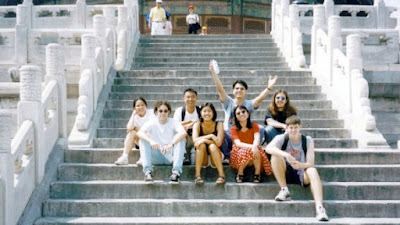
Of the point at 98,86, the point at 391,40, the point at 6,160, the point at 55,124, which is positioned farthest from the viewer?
the point at 391,40

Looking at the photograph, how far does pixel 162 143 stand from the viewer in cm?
799

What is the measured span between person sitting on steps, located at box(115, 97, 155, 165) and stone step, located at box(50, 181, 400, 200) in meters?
0.45

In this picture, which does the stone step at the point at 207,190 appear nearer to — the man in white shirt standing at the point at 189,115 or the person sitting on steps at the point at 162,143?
the person sitting on steps at the point at 162,143

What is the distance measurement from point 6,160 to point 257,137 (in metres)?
2.96

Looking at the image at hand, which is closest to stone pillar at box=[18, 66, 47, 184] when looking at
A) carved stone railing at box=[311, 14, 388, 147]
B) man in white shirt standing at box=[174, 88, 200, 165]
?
man in white shirt standing at box=[174, 88, 200, 165]

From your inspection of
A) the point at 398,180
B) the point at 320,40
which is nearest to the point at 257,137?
the point at 398,180

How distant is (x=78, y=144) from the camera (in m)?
9.05

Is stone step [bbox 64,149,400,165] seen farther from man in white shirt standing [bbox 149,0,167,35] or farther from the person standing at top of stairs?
man in white shirt standing [bbox 149,0,167,35]

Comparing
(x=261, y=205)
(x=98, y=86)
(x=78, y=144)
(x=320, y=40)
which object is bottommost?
(x=261, y=205)

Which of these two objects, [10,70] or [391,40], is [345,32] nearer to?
[391,40]

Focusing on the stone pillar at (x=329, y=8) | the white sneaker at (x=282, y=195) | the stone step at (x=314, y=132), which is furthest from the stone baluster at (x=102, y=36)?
the stone pillar at (x=329, y=8)

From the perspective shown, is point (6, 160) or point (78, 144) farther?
point (78, 144)

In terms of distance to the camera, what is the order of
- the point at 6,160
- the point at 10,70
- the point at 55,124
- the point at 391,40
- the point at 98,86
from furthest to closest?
the point at 391,40 < the point at 10,70 < the point at 98,86 < the point at 55,124 < the point at 6,160

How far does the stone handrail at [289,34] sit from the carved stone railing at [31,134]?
19.3ft
